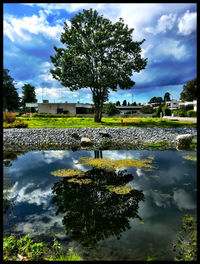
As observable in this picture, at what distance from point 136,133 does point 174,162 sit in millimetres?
8826

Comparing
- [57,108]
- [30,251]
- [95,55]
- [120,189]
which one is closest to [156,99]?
[57,108]

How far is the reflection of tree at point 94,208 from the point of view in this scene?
13.2ft

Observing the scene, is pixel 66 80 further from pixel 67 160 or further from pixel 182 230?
pixel 182 230

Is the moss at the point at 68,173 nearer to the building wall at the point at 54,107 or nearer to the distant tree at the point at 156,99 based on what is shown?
the building wall at the point at 54,107

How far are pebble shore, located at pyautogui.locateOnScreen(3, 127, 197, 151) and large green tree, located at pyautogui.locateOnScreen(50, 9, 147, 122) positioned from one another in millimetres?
9266

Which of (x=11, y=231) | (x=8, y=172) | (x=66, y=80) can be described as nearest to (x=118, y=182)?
(x=11, y=231)

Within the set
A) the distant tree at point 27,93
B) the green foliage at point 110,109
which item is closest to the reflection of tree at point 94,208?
the green foliage at point 110,109

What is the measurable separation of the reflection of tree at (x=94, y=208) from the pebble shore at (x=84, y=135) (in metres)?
9.83

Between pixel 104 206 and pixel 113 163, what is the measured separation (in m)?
4.60

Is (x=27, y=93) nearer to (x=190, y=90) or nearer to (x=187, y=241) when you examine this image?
(x=190, y=90)

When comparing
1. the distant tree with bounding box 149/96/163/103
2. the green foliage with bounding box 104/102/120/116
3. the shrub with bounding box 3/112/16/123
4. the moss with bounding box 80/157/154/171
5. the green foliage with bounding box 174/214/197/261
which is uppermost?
the distant tree with bounding box 149/96/163/103

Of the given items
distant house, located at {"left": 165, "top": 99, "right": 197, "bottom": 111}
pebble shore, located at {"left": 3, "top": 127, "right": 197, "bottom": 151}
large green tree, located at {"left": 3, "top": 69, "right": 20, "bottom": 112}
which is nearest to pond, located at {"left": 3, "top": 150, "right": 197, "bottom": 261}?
pebble shore, located at {"left": 3, "top": 127, "right": 197, "bottom": 151}

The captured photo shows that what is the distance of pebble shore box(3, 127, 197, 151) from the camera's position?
1667cm

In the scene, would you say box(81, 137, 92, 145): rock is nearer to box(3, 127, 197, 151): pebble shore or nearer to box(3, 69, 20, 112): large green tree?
box(3, 127, 197, 151): pebble shore
